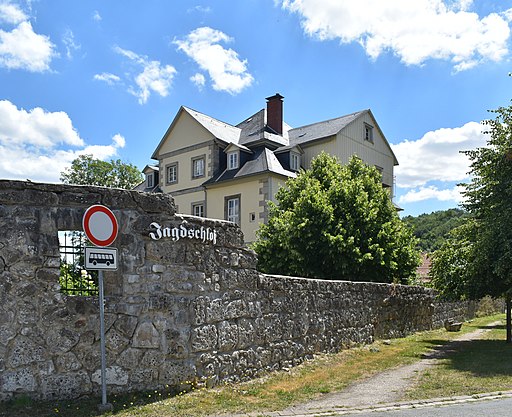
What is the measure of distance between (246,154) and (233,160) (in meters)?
0.83

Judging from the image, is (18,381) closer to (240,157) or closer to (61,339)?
(61,339)

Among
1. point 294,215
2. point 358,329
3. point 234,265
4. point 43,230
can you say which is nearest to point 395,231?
point 294,215

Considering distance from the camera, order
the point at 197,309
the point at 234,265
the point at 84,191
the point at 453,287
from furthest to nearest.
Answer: the point at 453,287 < the point at 234,265 < the point at 197,309 < the point at 84,191

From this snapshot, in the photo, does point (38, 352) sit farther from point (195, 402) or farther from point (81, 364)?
point (195, 402)

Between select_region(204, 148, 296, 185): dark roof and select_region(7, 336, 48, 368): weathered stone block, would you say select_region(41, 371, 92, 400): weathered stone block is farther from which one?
select_region(204, 148, 296, 185): dark roof

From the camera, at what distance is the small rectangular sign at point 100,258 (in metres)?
7.07

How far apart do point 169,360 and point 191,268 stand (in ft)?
4.69

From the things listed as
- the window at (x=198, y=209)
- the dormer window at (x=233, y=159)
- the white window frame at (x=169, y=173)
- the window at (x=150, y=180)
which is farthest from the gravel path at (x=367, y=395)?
the window at (x=150, y=180)

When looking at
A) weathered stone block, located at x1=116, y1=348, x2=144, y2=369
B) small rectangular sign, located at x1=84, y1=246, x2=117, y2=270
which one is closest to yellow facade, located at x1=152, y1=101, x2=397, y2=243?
weathered stone block, located at x1=116, y1=348, x2=144, y2=369

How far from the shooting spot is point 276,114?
1307 inches

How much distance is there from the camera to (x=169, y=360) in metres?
8.09

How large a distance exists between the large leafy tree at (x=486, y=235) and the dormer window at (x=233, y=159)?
53.0 ft

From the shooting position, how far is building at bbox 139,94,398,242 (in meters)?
29.1

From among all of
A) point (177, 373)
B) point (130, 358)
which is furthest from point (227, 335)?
point (130, 358)
